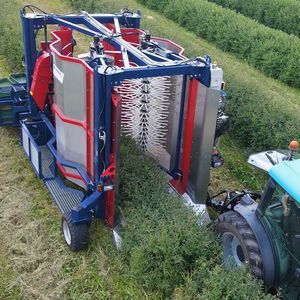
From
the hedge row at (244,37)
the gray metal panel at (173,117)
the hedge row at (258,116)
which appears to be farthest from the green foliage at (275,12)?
the gray metal panel at (173,117)

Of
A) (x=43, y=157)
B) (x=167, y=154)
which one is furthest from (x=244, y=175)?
(x=43, y=157)

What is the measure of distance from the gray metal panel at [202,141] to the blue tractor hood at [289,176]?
115 cm

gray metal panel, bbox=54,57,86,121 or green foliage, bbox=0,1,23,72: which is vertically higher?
gray metal panel, bbox=54,57,86,121

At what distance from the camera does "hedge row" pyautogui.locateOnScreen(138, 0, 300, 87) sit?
1231 centimetres

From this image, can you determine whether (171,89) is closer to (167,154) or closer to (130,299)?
(167,154)

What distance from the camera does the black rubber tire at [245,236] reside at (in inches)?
175

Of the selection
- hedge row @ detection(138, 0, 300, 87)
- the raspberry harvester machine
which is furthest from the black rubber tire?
hedge row @ detection(138, 0, 300, 87)

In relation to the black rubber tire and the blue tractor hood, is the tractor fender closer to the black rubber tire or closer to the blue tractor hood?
the black rubber tire

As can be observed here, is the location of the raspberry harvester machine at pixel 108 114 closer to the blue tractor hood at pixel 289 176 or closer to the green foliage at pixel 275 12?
the blue tractor hood at pixel 289 176

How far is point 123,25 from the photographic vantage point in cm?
728

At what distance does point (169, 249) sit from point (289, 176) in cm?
132

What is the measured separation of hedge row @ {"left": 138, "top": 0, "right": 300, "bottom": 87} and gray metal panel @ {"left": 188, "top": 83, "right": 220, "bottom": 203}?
7.34 meters

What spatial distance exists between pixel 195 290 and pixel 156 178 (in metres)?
1.62

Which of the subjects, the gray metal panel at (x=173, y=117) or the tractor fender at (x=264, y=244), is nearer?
the tractor fender at (x=264, y=244)
